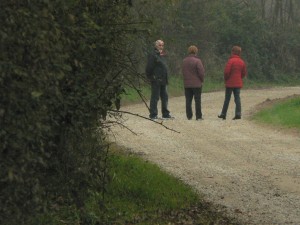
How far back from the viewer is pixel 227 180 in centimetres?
1170

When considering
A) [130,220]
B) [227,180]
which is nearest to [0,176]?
[130,220]

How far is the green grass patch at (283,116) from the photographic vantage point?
19253 millimetres

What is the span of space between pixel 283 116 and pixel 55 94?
611 inches

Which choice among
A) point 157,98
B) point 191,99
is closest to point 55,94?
point 157,98

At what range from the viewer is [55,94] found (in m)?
5.89

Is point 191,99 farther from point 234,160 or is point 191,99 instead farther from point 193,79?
point 234,160

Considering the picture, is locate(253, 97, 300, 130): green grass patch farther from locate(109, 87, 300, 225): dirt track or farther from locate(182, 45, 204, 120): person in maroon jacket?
locate(182, 45, 204, 120): person in maroon jacket

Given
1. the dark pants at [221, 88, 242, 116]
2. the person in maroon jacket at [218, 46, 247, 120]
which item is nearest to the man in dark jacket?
the dark pants at [221, 88, 242, 116]

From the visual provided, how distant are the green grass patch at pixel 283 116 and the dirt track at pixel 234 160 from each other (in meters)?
0.45

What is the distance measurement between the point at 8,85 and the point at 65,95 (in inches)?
59.4

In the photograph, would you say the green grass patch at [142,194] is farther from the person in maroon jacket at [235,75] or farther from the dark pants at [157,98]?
the person in maroon jacket at [235,75]

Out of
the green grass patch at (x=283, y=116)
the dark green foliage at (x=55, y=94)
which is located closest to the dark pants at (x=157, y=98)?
the green grass patch at (x=283, y=116)

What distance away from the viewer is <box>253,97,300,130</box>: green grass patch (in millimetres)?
19253

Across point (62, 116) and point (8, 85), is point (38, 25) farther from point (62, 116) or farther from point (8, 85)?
point (62, 116)
